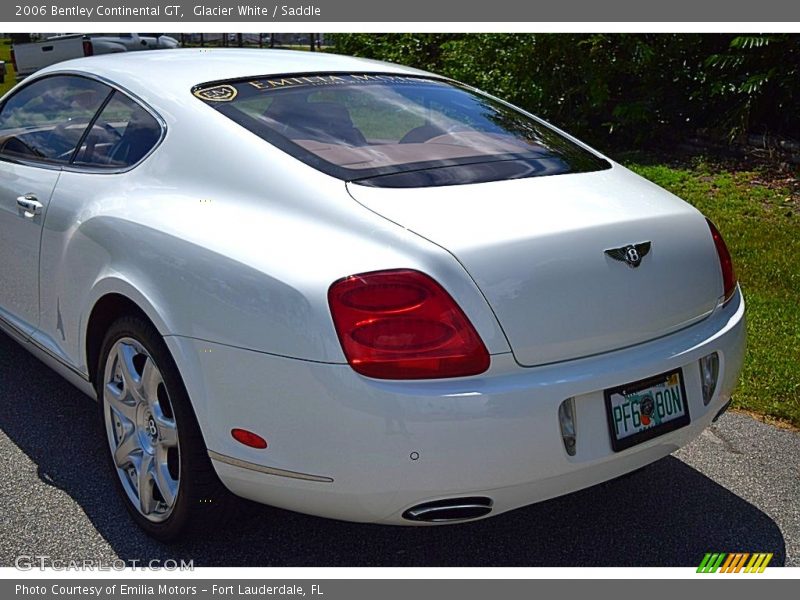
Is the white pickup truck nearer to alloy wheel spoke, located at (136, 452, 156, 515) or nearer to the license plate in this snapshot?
alloy wheel spoke, located at (136, 452, 156, 515)

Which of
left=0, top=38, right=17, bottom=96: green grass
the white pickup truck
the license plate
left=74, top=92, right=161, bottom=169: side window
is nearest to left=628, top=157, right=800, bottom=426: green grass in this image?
the license plate

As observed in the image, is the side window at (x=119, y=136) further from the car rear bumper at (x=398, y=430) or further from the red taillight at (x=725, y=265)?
the red taillight at (x=725, y=265)

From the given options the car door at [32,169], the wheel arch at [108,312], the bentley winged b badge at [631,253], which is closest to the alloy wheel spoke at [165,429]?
the wheel arch at [108,312]

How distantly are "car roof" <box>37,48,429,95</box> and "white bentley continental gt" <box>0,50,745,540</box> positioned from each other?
3 cm

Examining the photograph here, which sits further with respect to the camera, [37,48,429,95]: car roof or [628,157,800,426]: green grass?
[628,157,800,426]: green grass

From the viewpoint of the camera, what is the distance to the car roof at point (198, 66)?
3.35 m

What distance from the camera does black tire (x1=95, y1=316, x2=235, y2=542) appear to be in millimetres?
2719

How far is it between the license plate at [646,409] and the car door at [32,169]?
2281 millimetres

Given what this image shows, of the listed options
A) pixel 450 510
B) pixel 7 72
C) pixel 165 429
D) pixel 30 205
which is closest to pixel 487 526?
pixel 450 510

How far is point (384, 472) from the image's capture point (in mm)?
2365

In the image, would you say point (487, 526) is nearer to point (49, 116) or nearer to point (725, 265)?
point (725, 265)

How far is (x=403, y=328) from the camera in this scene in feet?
7.75

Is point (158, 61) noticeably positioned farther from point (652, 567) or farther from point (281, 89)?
point (652, 567)

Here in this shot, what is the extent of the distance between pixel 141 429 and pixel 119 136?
3.66 feet
